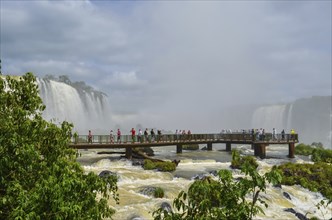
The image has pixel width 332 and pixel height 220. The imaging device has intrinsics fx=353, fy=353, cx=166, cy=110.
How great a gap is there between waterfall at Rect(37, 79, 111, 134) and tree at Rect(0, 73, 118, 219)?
54576 mm

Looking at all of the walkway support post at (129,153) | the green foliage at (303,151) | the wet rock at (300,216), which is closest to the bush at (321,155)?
the green foliage at (303,151)

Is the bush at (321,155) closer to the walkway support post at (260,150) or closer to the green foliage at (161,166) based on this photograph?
the walkway support post at (260,150)

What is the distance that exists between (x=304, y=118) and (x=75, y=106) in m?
88.1

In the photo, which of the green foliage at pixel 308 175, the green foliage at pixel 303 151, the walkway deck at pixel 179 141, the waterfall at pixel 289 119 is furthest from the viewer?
the waterfall at pixel 289 119

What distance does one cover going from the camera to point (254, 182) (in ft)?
22.7

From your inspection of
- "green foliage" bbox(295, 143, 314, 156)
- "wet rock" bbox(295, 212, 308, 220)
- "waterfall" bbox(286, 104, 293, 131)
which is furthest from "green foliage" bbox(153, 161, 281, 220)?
"waterfall" bbox(286, 104, 293, 131)

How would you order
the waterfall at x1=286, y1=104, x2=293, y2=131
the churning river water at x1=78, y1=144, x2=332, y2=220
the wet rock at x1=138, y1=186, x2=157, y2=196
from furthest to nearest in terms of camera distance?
the waterfall at x1=286, y1=104, x2=293, y2=131
the wet rock at x1=138, y1=186, x2=157, y2=196
the churning river water at x1=78, y1=144, x2=332, y2=220

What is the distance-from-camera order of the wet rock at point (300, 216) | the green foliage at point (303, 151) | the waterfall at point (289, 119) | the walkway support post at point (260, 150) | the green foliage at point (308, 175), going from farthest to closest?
the waterfall at point (289, 119) → the green foliage at point (303, 151) → the walkway support post at point (260, 150) → the green foliage at point (308, 175) → the wet rock at point (300, 216)

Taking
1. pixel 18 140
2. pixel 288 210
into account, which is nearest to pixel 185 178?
pixel 288 210

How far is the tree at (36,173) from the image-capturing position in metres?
6.80

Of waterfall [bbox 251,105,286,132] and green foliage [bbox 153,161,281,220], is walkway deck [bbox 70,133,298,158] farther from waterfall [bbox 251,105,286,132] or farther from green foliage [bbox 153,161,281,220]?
waterfall [bbox 251,105,286,132]

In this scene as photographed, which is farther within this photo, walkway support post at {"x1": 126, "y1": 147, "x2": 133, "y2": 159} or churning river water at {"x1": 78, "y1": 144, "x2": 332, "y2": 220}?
walkway support post at {"x1": 126, "y1": 147, "x2": 133, "y2": 159}

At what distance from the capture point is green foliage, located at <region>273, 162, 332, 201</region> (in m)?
29.3

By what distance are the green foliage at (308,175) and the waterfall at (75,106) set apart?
4366 cm
